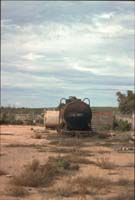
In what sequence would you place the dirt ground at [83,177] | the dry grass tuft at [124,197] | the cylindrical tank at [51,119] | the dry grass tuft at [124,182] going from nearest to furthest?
1. the dry grass tuft at [124,197]
2. the dirt ground at [83,177]
3. the dry grass tuft at [124,182]
4. the cylindrical tank at [51,119]

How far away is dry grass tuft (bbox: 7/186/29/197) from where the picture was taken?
1332cm

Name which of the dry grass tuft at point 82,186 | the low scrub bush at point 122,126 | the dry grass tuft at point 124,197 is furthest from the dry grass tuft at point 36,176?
the low scrub bush at point 122,126

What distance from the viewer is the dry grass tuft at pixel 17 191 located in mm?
13320

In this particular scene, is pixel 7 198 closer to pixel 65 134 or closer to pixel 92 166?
pixel 92 166

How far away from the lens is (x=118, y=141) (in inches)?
1419

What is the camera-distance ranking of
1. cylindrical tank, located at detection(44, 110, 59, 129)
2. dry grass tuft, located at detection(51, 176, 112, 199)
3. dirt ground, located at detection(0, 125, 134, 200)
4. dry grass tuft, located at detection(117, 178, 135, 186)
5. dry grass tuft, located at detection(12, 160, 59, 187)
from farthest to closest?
cylindrical tank, located at detection(44, 110, 59, 129) < dry grass tuft, located at detection(117, 178, 135, 186) < dry grass tuft, located at detection(12, 160, 59, 187) < dry grass tuft, located at detection(51, 176, 112, 199) < dirt ground, located at detection(0, 125, 134, 200)

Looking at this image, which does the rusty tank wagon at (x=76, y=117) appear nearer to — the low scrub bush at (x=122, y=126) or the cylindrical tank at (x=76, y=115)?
the cylindrical tank at (x=76, y=115)

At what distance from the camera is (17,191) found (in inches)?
531

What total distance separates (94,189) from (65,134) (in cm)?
2384

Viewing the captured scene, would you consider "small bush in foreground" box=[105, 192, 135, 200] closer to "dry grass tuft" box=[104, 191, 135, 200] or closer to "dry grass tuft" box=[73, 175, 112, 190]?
"dry grass tuft" box=[104, 191, 135, 200]

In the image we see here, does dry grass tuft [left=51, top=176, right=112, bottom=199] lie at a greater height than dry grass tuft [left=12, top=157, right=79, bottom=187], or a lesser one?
lesser

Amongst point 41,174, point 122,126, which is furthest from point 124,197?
point 122,126

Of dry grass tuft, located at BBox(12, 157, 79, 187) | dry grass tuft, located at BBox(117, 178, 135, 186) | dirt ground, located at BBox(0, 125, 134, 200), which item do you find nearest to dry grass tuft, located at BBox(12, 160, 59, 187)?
dry grass tuft, located at BBox(12, 157, 79, 187)

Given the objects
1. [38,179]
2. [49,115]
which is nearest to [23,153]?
[38,179]
